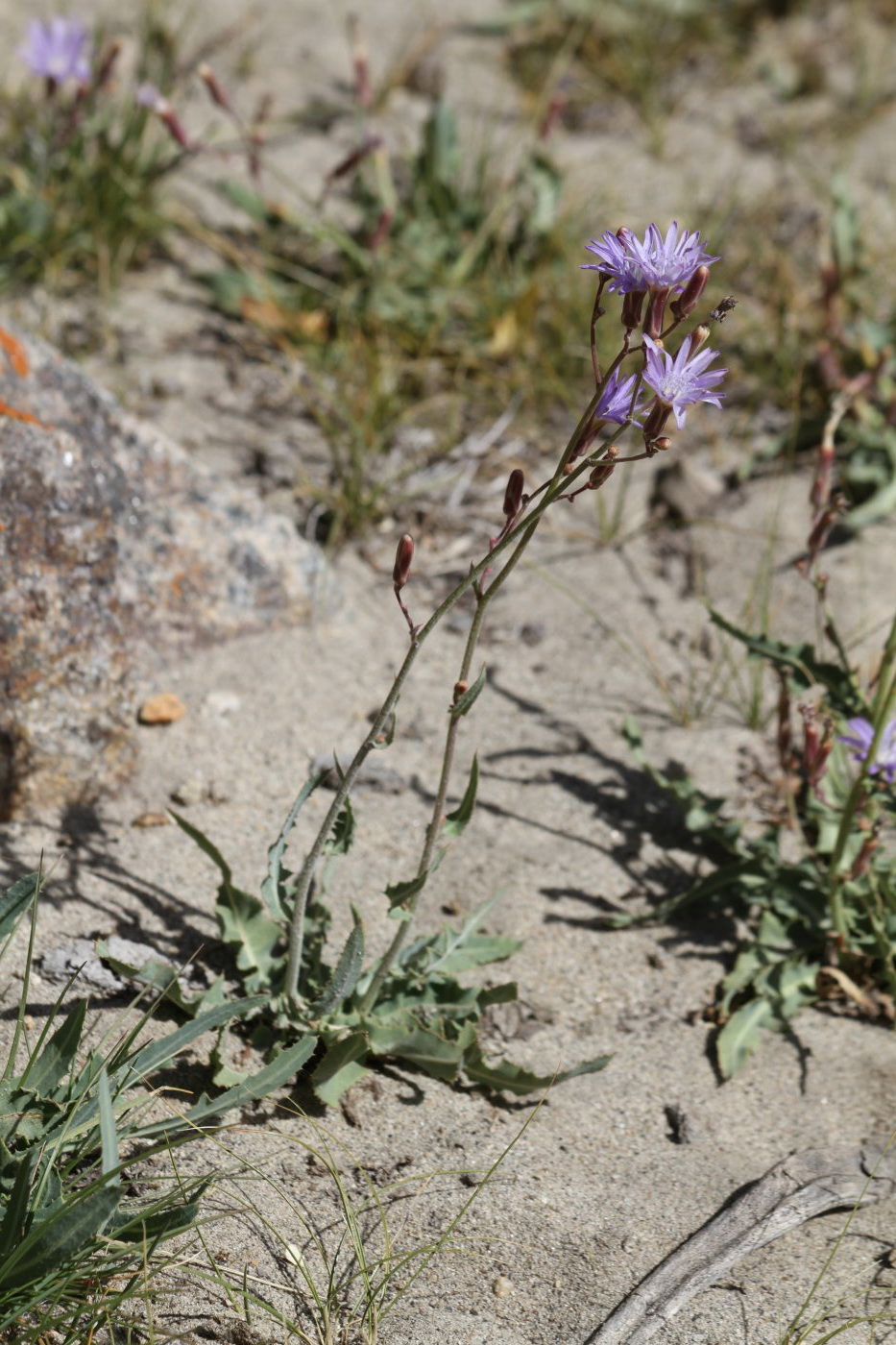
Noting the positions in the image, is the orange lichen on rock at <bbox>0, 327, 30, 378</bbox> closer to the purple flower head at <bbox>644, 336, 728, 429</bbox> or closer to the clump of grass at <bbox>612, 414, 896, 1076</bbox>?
the clump of grass at <bbox>612, 414, 896, 1076</bbox>

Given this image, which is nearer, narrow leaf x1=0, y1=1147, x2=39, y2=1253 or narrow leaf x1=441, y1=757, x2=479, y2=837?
narrow leaf x1=0, y1=1147, x2=39, y2=1253

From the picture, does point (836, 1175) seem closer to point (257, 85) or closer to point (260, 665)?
point (260, 665)

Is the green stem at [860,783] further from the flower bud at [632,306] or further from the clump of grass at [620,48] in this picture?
the clump of grass at [620,48]

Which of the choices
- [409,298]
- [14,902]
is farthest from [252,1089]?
[409,298]

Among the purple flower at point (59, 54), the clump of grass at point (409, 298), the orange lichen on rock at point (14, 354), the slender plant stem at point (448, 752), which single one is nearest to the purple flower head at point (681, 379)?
the slender plant stem at point (448, 752)

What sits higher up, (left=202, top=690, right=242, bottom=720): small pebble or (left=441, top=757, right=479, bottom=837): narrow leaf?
(left=202, top=690, right=242, bottom=720): small pebble

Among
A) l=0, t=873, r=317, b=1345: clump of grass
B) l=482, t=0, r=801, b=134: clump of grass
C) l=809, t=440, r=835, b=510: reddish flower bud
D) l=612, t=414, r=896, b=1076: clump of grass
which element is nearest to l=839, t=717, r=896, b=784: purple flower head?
l=612, t=414, r=896, b=1076: clump of grass

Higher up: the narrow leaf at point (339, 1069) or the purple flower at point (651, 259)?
the purple flower at point (651, 259)
